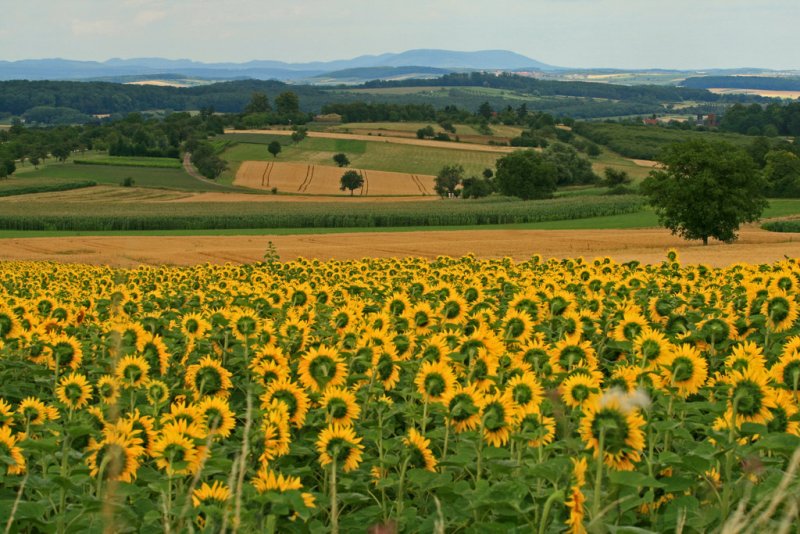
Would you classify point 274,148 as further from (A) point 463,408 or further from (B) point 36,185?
(A) point 463,408

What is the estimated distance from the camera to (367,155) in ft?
449

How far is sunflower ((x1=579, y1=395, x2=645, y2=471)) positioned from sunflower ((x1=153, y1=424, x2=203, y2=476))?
1.72 metres

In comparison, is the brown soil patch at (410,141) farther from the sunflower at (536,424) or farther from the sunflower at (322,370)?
the sunflower at (536,424)

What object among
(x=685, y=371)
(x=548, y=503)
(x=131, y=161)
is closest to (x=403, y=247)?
(x=685, y=371)

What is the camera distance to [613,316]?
7945 millimetres

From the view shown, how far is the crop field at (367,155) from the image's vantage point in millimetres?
128250

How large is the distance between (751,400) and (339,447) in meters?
1.99

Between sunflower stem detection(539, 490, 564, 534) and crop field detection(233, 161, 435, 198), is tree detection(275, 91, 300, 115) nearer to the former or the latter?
crop field detection(233, 161, 435, 198)

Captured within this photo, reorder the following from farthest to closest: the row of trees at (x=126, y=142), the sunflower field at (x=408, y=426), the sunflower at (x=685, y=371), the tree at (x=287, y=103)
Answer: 1. the tree at (x=287, y=103)
2. the row of trees at (x=126, y=142)
3. the sunflower at (x=685, y=371)
4. the sunflower field at (x=408, y=426)

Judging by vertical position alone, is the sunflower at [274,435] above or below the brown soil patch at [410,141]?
above

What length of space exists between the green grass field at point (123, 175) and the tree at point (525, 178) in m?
32.7

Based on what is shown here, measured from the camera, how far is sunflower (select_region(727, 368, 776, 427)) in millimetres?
4562

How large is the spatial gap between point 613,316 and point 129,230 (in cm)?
7295

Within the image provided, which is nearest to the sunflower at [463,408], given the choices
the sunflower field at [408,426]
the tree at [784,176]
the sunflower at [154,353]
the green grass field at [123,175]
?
the sunflower field at [408,426]
